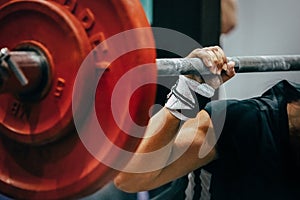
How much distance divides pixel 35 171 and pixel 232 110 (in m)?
0.59

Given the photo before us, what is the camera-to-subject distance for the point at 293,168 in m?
1.23

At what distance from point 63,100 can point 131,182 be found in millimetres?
539

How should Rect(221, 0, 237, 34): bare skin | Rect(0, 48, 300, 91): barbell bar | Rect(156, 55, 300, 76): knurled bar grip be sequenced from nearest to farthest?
Rect(0, 48, 300, 91): barbell bar < Rect(156, 55, 300, 76): knurled bar grip < Rect(221, 0, 237, 34): bare skin

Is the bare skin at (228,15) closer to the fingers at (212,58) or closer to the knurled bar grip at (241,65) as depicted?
the knurled bar grip at (241,65)

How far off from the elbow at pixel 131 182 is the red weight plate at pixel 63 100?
46cm

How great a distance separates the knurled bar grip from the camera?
36.4 inches

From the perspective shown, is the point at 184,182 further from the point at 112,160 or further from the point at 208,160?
the point at 112,160

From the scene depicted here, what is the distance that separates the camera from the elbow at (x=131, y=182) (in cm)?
125

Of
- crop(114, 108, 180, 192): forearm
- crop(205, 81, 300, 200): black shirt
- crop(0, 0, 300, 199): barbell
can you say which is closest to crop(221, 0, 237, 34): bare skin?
crop(205, 81, 300, 200): black shirt

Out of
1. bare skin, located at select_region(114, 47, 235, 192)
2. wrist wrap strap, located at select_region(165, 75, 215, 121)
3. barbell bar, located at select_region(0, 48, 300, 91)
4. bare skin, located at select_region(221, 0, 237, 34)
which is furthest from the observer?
bare skin, located at select_region(221, 0, 237, 34)

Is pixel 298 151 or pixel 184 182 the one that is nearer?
pixel 298 151

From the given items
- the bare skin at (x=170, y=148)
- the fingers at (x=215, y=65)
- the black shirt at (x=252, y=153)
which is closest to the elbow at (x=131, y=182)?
the bare skin at (x=170, y=148)

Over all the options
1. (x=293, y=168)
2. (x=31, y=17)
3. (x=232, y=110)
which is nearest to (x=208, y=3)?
(x=232, y=110)

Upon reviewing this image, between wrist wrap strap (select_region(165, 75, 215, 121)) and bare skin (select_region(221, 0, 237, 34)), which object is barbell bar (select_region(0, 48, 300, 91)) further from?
bare skin (select_region(221, 0, 237, 34))
